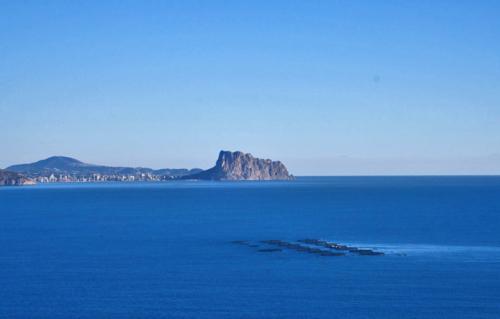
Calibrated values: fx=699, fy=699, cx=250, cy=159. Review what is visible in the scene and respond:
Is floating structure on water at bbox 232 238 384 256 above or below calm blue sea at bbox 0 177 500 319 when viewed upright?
above

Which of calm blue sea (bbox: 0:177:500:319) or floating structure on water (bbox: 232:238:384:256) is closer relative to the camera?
calm blue sea (bbox: 0:177:500:319)

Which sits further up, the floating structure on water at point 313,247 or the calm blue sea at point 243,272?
the floating structure on water at point 313,247

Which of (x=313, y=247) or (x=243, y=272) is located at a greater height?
(x=313, y=247)

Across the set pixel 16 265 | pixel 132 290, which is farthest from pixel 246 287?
pixel 16 265

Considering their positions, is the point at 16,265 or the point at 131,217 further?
the point at 131,217

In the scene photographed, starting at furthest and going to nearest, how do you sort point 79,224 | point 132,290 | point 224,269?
point 79,224
point 224,269
point 132,290

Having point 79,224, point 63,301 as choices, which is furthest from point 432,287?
point 79,224

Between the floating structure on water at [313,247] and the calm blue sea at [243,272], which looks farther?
the floating structure on water at [313,247]

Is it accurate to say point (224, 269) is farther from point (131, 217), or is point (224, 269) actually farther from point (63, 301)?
point (131, 217)

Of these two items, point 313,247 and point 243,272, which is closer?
point 243,272

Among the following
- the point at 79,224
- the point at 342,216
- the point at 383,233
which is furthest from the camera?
the point at 342,216
